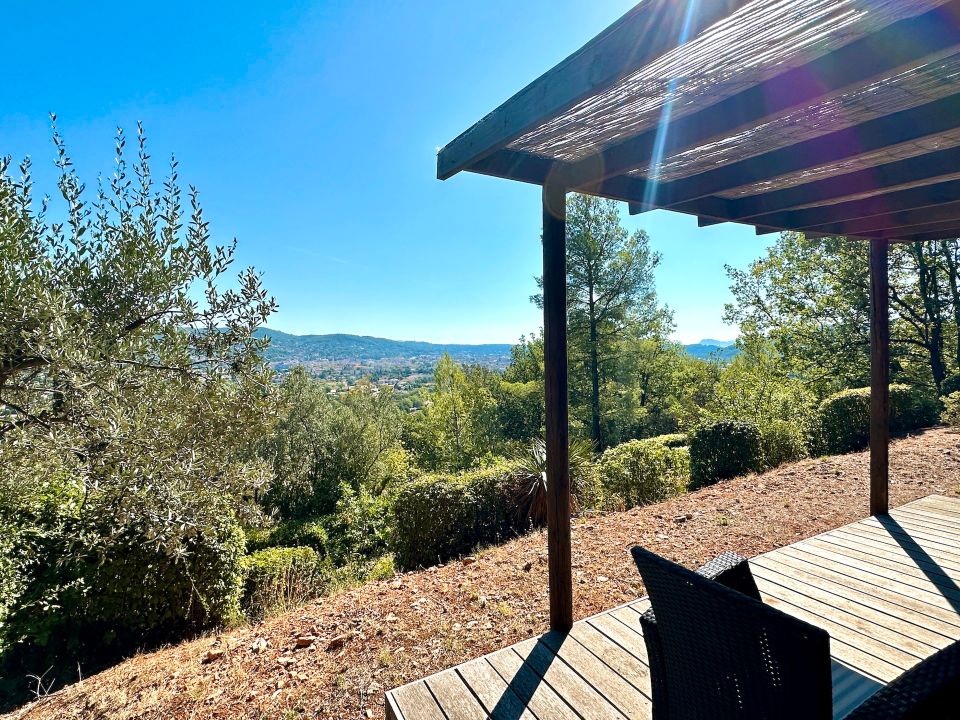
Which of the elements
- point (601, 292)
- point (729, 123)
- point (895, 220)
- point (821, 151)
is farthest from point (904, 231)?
point (601, 292)

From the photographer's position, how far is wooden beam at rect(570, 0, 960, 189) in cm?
135

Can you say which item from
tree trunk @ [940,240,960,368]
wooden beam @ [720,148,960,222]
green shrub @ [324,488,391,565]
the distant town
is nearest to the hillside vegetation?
the distant town

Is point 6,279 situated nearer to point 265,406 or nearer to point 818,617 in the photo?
point 265,406

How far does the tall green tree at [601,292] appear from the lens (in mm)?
14469

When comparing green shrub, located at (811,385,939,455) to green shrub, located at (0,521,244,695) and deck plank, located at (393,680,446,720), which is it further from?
green shrub, located at (0,521,244,695)

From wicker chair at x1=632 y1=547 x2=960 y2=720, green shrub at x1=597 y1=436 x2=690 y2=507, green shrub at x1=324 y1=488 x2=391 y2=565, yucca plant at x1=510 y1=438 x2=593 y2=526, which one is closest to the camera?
wicker chair at x1=632 y1=547 x2=960 y2=720

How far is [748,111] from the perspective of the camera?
72.3 inches

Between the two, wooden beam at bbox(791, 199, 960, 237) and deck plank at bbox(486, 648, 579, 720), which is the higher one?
wooden beam at bbox(791, 199, 960, 237)

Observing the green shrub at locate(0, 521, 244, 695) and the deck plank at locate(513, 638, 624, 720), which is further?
the green shrub at locate(0, 521, 244, 695)

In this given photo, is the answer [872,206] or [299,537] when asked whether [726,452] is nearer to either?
[872,206]

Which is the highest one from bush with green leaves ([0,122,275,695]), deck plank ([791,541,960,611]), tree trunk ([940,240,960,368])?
tree trunk ([940,240,960,368])

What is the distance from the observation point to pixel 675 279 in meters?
15.9

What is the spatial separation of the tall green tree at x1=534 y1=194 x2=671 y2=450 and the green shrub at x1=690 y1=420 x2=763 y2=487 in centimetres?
787

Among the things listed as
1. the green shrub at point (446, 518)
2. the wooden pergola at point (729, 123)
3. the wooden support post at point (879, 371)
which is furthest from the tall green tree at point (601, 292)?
the wooden pergola at point (729, 123)
